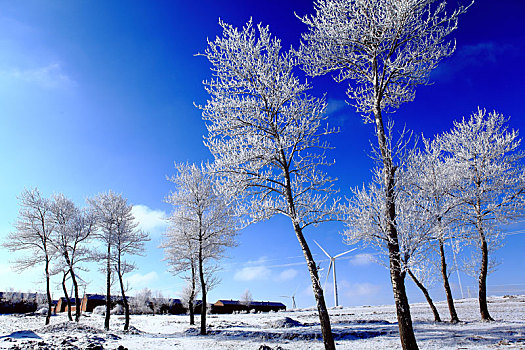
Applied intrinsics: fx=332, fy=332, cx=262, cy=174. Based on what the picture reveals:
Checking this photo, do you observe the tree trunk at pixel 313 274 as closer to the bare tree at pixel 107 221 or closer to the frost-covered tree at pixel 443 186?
the frost-covered tree at pixel 443 186

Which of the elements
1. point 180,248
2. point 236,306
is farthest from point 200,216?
point 236,306

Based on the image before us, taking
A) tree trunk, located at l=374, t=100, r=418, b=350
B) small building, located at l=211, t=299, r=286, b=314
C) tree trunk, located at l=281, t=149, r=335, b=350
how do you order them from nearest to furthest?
tree trunk, located at l=374, t=100, r=418, b=350 < tree trunk, located at l=281, t=149, r=335, b=350 < small building, located at l=211, t=299, r=286, b=314

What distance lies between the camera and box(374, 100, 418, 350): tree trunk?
8852 mm

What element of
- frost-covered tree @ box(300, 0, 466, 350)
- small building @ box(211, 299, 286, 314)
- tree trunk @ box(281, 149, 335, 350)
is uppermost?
frost-covered tree @ box(300, 0, 466, 350)

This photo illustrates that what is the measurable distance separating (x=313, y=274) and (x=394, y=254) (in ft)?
8.32

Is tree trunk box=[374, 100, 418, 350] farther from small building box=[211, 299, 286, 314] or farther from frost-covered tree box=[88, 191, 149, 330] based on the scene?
small building box=[211, 299, 286, 314]

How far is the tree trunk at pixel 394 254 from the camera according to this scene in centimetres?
885

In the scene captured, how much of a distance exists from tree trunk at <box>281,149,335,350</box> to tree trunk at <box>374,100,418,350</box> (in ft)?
6.73

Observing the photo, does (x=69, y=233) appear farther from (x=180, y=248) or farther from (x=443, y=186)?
(x=443, y=186)

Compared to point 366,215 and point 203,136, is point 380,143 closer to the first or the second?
point 366,215

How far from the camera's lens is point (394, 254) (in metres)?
9.70

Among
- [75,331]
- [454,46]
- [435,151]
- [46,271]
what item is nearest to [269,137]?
[454,46]

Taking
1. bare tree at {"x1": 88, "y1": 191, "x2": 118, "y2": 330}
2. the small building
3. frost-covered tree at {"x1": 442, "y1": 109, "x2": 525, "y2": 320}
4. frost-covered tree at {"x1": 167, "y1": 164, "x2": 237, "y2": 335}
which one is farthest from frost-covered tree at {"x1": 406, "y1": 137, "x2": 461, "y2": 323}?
the small building

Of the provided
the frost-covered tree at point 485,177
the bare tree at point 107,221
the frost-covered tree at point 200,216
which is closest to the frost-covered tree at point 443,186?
the frost-covered tree at point 485,177
